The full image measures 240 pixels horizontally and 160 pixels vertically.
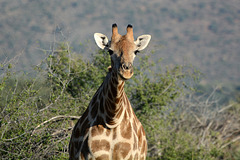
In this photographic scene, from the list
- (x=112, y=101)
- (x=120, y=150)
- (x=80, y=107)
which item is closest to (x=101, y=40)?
(x=112, y=101)

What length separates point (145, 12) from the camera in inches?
3115

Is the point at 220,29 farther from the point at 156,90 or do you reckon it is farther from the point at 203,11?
the point at 156,90

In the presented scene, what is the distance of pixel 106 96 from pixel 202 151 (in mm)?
7818

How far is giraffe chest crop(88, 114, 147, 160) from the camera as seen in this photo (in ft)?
21.6

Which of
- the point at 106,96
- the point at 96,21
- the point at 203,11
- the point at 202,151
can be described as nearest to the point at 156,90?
the point at 202,151

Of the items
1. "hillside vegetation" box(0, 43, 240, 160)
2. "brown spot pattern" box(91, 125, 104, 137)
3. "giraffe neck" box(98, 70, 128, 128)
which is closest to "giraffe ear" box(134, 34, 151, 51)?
"giraffe neck" box(98, 70, 128, 128)

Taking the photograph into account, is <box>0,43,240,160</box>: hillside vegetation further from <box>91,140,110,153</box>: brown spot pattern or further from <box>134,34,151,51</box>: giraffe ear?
<box>134,34,151,51</box>: giraffe ear

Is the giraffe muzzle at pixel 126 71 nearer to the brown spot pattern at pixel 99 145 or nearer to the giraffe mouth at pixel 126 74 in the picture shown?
the giraffe mouth at pixel 126 74

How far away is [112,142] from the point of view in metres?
6.62

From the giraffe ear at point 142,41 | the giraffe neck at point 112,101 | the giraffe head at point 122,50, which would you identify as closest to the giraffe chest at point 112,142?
the giraffe neck at point 112,101

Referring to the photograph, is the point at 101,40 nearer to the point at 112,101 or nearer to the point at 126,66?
the point at 112,101

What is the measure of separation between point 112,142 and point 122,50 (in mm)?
1692

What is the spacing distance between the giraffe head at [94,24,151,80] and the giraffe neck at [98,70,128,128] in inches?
9.7

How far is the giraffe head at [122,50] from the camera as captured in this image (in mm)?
5553
